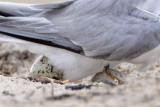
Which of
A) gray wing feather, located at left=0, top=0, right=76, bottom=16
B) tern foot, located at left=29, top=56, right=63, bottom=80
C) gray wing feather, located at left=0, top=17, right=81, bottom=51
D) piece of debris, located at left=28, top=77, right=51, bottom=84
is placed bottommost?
piece of debris, located at left=28, top=77, right=51, bottom=84

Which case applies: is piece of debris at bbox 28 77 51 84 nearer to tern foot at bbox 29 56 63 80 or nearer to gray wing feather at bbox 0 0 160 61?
tern foot at bbox 29 56 63 80

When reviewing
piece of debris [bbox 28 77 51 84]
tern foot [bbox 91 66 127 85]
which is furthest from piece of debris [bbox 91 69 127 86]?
piece of debris [bbox 28 77 51 84]

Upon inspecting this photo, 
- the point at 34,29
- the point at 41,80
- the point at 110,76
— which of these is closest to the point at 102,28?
the point at 110,76

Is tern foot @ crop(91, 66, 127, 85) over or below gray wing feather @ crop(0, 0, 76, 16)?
below

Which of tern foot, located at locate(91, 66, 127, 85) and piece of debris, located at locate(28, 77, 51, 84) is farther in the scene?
tern foot, located at locate(91, 66, 127, 85)

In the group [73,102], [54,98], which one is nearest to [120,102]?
[73,102]

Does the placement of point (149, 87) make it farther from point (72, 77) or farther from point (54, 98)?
point (72, 77)

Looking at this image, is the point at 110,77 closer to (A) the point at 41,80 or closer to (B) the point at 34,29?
(A) the point at 41,80

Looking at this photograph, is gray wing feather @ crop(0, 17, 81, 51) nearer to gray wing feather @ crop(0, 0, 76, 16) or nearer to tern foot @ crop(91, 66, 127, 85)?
gray wing feather @ crop(0, 0, 76, 16)

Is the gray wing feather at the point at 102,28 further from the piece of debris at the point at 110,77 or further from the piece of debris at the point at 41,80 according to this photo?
the piece of debris at the point at 41,80

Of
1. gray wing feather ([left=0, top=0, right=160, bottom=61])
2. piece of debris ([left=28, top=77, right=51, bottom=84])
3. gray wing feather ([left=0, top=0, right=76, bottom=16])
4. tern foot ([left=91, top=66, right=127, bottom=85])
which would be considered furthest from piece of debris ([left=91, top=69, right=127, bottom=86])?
gray wing feather ([left=0, top=0, right=76, bottom=16])

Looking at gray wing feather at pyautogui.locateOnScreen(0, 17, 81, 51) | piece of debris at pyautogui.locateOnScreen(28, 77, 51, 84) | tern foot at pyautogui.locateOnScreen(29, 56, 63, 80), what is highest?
gray wing feather at pyautogui.locateOnScreen(0, 17, 81, 51)

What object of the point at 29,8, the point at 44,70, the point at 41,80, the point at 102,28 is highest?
the point at 29,8
